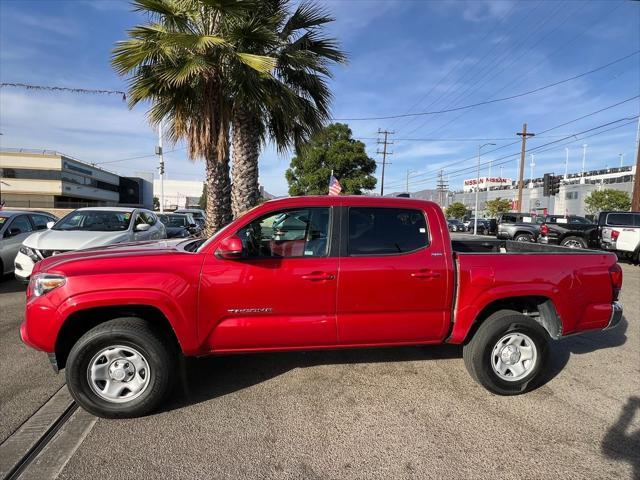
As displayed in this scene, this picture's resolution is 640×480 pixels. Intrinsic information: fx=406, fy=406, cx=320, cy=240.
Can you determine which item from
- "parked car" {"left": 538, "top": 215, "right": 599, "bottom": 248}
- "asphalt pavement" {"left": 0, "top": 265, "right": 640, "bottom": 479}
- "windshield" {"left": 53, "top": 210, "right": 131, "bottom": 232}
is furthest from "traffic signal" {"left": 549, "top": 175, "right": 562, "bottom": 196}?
"windshield" {"left": 53, "top": 210, "right": 131, "bottom": 232}

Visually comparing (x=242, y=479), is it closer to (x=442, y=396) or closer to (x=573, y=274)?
(x=442, y=396)

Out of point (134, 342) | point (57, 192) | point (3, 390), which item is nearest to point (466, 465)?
point (134, 342)

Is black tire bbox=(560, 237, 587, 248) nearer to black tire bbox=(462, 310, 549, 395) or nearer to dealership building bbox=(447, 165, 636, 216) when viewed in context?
black tire bbox=(462, 310, 549, 395)

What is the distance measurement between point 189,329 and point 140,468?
102 centimetres

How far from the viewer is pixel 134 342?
3254mm

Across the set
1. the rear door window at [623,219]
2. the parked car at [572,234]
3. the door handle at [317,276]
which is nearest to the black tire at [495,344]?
the door handle at [317,276]

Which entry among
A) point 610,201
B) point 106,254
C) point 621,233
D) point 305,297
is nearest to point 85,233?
point 106,254

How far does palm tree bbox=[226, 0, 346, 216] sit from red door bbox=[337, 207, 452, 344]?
20.5 ft

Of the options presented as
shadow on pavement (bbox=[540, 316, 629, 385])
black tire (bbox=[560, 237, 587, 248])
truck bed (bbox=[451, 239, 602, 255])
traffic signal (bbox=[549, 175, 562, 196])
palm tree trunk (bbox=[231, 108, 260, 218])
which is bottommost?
shadow on pavement (bbox=[540, 316, 629, 385])

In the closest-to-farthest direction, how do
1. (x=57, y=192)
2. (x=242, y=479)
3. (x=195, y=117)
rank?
(x=242, y=479) → (x=195, y=117) → (x=57, y=192)

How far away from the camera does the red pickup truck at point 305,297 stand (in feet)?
10.7

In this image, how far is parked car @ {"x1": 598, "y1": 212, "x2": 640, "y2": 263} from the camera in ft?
42.6

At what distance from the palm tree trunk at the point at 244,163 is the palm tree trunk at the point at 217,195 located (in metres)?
0.76

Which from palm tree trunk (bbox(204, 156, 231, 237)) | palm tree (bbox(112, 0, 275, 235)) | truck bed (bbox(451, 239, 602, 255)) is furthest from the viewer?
palm tree trunk (bbox(204, 156, 231, 237))
